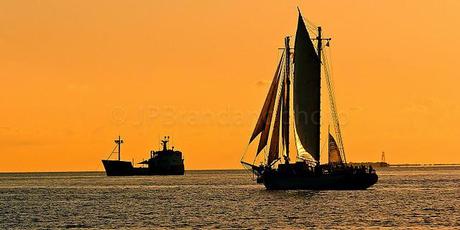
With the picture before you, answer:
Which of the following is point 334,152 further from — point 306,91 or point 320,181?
point 306,91

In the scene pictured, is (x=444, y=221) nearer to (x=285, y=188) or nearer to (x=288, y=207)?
(x=288, y=207)

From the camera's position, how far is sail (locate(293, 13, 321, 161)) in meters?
127

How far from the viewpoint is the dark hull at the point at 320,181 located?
419ft

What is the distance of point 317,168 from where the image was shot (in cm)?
12875

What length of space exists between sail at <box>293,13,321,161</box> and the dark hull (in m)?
2.81

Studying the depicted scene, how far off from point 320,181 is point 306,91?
11.0 m

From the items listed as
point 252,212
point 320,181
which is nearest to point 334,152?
point 320,181

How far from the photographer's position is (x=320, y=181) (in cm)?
12825

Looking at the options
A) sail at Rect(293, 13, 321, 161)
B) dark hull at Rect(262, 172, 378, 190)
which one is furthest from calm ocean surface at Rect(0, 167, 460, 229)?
sail at Rect(293, 13, 321, 161)

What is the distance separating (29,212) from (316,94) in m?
39.3

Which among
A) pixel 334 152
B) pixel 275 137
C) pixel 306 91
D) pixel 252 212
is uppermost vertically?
pixel 306 91

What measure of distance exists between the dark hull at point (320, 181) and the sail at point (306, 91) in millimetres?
2805

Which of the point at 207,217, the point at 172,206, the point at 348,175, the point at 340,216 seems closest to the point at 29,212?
the point at 172,206

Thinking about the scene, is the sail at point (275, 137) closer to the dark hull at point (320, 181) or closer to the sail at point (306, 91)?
the dark hull at point (320, 181)
